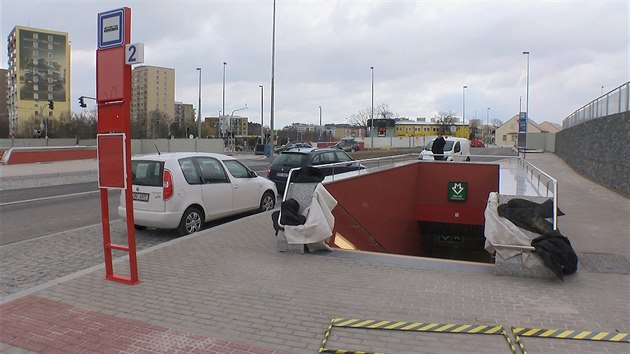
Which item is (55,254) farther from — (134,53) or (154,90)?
(154,90)

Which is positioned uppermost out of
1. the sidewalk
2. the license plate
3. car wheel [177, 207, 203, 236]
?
the license plate

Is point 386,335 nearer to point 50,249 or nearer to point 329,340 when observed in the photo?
point 329,340

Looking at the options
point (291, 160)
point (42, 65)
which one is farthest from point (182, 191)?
point (42, 65)

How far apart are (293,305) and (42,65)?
117 meters

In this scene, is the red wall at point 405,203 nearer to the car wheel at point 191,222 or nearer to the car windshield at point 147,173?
the car wheel at point 191,222

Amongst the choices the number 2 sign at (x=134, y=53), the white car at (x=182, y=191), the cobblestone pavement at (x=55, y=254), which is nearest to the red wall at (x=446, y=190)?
the white car at (x=182, y=191)

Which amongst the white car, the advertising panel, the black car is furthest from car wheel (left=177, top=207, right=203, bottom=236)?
the advertising panel

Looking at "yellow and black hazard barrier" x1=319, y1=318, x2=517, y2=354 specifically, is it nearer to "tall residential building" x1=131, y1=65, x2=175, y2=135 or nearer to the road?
the road

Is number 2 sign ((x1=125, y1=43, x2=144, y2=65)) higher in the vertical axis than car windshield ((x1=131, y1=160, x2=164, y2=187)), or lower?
higher

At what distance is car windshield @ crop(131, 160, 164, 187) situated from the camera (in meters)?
8.30

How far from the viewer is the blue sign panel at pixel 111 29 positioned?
538 cm

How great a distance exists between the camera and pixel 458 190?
13.8 metres

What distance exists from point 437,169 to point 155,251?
32.6 feet

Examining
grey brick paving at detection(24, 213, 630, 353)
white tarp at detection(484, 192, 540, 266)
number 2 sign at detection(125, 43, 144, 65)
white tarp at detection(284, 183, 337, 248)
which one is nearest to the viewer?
grey brick paving at detection(24, 213, 630, 353)
